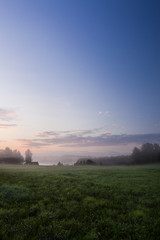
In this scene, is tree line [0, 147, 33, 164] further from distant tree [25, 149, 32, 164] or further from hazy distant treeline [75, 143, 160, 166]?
hazy distant treeline [75, 143, 160, 166]

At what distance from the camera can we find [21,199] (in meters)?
11.1

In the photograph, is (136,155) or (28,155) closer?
(136,155)

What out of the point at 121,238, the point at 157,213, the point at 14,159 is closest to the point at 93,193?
the point at 157,213

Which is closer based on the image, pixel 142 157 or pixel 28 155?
pixel 142 157

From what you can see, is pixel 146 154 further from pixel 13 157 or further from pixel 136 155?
pixel 13 157

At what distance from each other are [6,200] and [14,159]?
137m

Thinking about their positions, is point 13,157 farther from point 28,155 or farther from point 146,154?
point 146,154

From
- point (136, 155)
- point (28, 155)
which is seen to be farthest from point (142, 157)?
point (28, 155)

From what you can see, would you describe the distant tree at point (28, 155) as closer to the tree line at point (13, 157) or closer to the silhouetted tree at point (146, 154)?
the tree line at point (13, 157)

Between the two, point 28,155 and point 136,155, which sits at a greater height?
point 136,155

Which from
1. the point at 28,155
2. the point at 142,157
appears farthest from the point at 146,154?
the point at 28,155

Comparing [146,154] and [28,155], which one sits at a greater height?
[146,154]

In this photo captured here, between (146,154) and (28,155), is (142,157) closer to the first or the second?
(146,154)

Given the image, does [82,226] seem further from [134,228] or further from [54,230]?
[134,228]
